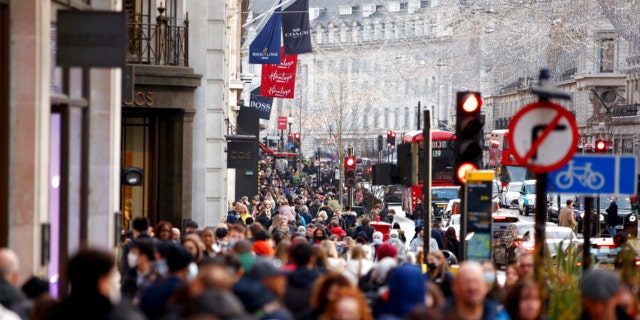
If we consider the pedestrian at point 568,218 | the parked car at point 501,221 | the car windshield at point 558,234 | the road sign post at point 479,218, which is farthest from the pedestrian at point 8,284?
the pedestrian at point 568,218

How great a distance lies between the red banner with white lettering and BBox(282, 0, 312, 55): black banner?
3266mm

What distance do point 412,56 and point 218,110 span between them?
75.3 meters

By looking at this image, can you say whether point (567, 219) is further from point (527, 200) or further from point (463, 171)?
point (527, 200)

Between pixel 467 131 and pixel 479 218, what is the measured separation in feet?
9.78

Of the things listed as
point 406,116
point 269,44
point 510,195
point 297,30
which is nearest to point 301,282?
point 269,44

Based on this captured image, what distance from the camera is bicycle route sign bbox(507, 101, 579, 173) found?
11.5 m

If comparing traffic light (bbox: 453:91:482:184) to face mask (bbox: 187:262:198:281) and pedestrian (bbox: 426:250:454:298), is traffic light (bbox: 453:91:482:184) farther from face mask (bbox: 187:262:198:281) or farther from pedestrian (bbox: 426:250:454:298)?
face mask (bbox: 187:262:198:281)

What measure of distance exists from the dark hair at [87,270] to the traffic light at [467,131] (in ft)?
25.1

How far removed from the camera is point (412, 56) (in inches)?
4097

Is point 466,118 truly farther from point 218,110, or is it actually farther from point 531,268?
point 218,110

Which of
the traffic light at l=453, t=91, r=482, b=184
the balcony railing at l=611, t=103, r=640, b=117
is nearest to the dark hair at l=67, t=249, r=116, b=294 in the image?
the traffic light at l=453, t=91, r=482, b=184

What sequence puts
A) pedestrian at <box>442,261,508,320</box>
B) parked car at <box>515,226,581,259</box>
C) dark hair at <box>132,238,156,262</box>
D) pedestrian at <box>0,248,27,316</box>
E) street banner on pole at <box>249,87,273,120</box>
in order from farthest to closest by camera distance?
street banner on pole at <box>249,87,273,120</box>
parked car at <box>515,226,581,259</box>
dark hair at <box>132,238,156,262</box>
pedestrian at <box>0,248,27,316</box>
pedestrian at <box>442,261,508,320</box>

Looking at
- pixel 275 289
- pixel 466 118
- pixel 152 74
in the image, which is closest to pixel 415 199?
pixel 152 74

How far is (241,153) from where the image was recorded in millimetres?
33688
